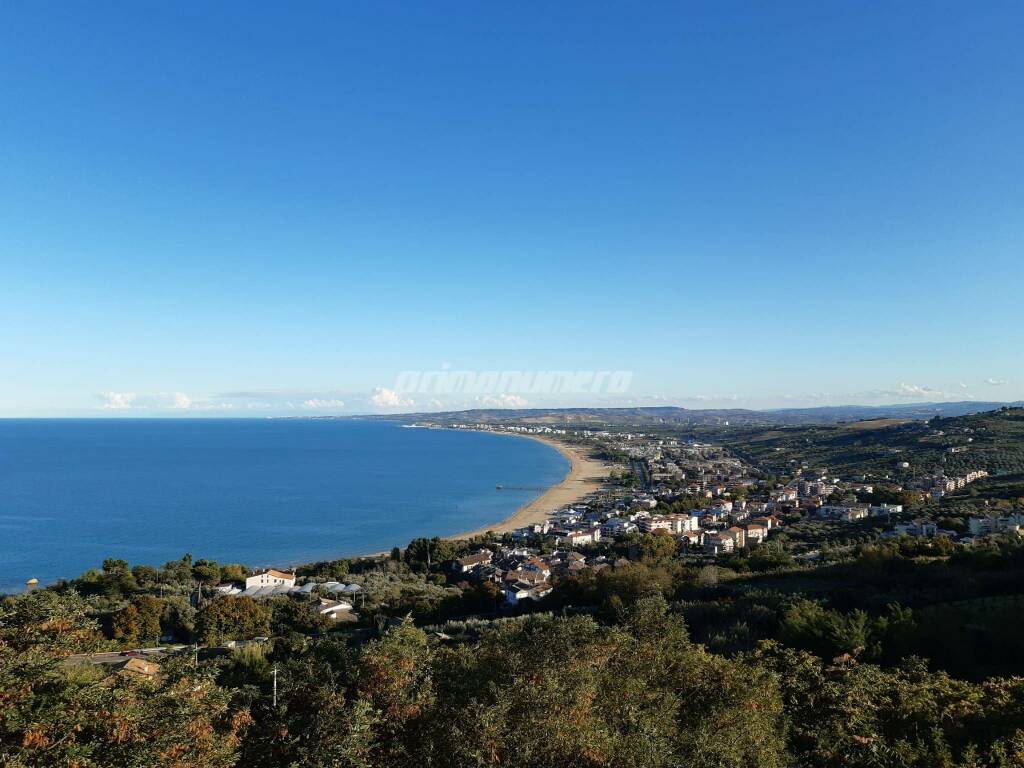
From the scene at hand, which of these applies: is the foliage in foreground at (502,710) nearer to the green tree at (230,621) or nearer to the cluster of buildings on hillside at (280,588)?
the green tree at (230,621)

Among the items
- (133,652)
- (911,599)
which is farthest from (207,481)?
(911,599)

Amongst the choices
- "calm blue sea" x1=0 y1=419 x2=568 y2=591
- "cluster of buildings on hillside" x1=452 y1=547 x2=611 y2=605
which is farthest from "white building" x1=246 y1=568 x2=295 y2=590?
"cluster of buildings on hillside" x1=452 y1=547 x2=611 y2=605

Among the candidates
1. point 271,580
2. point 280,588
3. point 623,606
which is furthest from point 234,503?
point 623,606

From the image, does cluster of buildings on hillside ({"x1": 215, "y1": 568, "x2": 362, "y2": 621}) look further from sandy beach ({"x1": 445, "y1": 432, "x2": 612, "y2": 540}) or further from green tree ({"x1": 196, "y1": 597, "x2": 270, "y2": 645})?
sandy beach ({"x1": 445, "y1": 432, "x2": 612, "y2": 540})

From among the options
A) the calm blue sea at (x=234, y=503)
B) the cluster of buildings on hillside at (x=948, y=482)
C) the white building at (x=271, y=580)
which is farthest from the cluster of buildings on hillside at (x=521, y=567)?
the cluster of buildings on hillside at (x=948, y=482)

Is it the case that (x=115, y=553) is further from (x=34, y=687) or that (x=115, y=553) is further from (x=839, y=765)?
(x=839, y=765)

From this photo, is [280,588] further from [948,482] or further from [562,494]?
[948,482]
